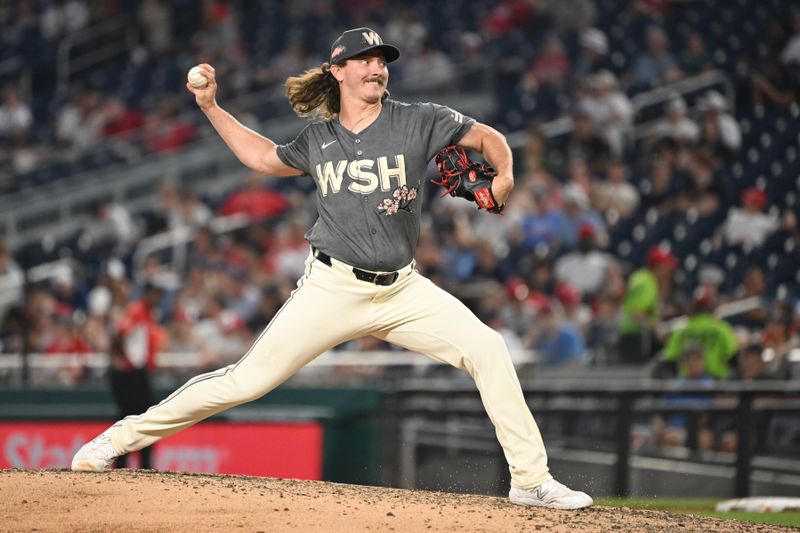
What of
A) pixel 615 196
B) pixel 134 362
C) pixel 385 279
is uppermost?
pixel 615 196

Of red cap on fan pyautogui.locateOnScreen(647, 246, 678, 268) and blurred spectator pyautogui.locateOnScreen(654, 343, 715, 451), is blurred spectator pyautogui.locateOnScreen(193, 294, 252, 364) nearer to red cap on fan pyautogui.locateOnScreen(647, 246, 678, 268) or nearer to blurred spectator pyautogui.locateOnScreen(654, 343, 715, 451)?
red cap on fan pyautogui.locateOnScreen(647, 246, 678, 268)

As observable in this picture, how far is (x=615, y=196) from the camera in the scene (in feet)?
41.9

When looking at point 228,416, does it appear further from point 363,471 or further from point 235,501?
point 235,501

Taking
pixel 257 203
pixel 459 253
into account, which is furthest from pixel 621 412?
pixel 257 203

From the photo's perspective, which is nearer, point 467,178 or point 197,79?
point 467,178

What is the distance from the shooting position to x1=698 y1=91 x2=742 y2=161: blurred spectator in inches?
501

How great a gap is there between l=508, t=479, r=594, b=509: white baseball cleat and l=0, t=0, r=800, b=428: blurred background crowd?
432 centimetres

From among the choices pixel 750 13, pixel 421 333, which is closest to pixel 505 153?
pixel 421 333

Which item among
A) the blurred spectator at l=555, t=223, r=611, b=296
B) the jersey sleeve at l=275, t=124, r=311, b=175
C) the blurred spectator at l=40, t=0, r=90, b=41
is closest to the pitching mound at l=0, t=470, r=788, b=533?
the jersey sleeve at l=275, t=124, r=311, b=175

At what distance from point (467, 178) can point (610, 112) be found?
863 cm

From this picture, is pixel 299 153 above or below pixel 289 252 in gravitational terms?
below

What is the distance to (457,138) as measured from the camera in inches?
222

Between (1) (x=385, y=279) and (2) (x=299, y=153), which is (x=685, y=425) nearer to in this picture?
(1) (x=385, y=279)

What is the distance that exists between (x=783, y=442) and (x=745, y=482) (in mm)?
379
